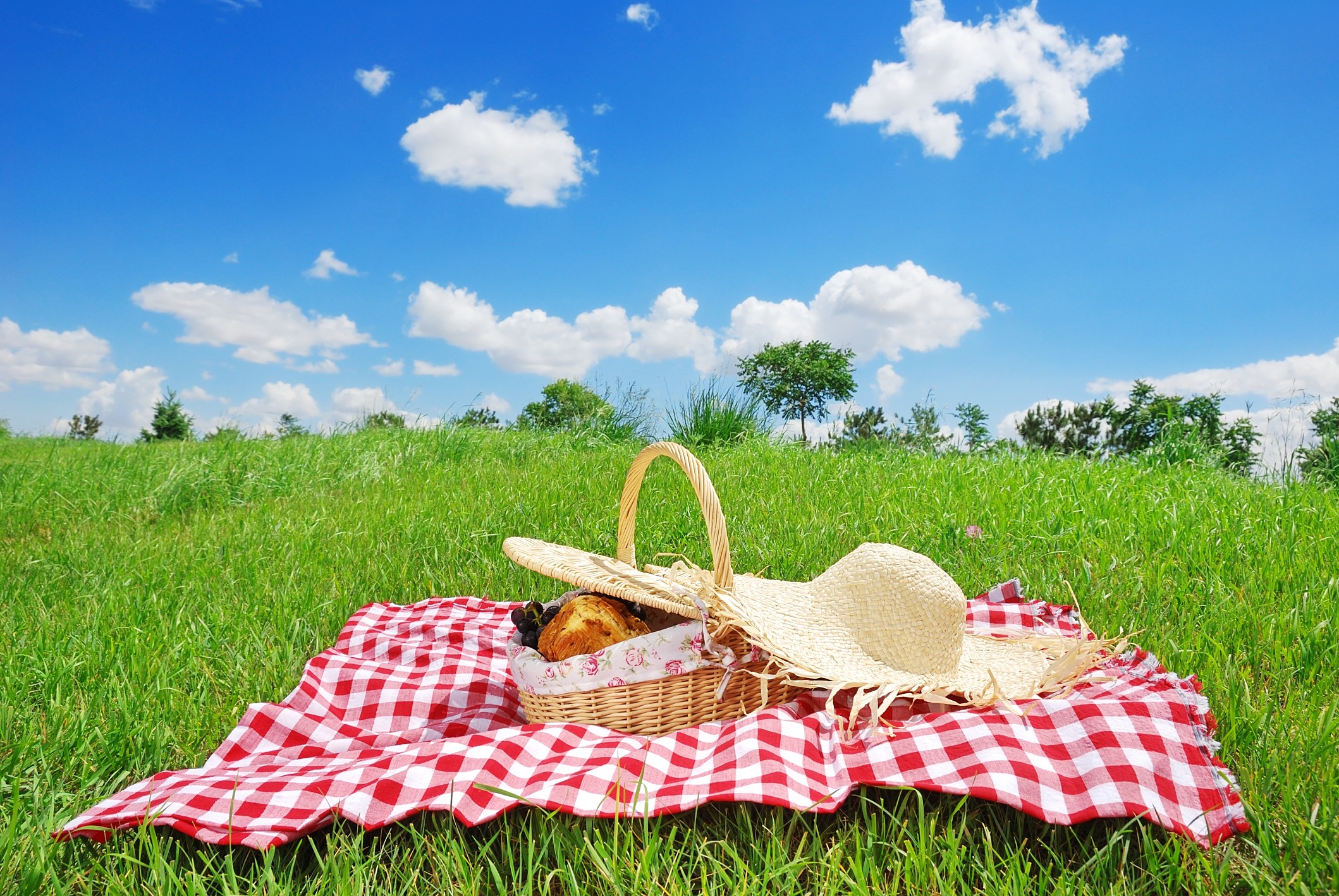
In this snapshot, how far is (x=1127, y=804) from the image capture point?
1584 millimetres

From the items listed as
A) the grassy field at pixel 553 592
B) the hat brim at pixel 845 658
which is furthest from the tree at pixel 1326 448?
the hat brim at pixel 845 658

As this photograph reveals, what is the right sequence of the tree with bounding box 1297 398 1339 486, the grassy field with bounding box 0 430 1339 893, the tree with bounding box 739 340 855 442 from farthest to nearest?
the tree with bounding box 739 340 855 442 < the tree with bounding box 1297 398 1339 486 < the grassy field with bounding box 0 430 1339 893

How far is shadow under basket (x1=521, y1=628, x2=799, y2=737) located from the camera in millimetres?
2170

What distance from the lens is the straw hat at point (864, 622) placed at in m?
2.10

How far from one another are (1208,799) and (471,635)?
7.92ft

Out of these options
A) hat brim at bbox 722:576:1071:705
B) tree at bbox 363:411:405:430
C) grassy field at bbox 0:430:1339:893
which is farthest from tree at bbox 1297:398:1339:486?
tree at bbox 363:411:405:430

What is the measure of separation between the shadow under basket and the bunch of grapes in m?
0.16

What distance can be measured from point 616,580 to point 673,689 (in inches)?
13.6

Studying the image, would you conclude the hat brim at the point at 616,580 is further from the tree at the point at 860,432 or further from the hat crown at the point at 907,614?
the tree at the point at 860,432

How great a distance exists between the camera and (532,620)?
246 centimetres

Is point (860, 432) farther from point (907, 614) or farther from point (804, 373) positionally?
point (804, 373)

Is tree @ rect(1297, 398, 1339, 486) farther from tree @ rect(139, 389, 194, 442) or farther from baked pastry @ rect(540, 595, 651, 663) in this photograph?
tree @ rect(139, 389, 194, 442)

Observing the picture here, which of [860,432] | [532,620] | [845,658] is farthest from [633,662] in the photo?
[860,432]

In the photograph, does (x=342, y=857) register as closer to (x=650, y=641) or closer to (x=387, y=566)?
(x=650, y=641)
